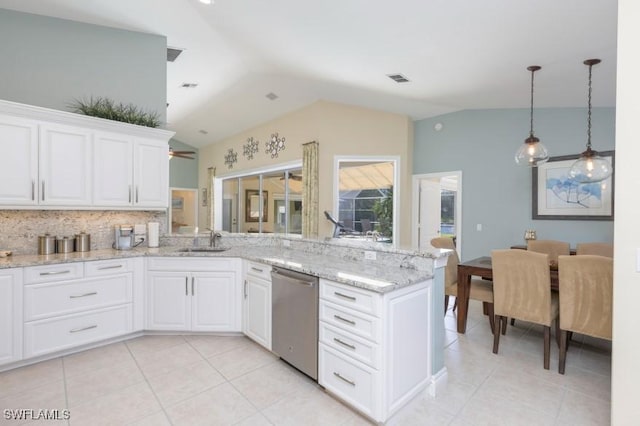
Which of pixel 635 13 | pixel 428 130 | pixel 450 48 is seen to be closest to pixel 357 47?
pixel 450 48

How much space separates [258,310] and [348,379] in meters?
1.18

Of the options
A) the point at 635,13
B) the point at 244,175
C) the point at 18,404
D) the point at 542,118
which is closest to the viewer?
the point at 635,13

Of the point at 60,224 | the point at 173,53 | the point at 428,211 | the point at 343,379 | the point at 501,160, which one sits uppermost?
the point at 173,53

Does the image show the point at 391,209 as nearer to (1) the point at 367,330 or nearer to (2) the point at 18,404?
(1) the point at 367,330

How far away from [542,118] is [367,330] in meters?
4.38

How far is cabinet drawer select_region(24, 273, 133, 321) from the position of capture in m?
2.66

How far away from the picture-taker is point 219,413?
6.91 feet

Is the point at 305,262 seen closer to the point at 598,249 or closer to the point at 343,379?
the point at 343,379

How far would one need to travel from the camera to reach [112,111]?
3363mm

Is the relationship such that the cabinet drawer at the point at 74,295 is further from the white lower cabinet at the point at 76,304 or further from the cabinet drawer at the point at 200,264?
the cabinet drawer at the point at 200,264

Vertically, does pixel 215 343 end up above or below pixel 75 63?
below

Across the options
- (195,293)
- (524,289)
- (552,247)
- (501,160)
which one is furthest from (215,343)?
(501,160)

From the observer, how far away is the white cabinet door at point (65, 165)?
2.93 meters

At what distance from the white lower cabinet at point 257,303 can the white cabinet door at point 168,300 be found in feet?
1.98
